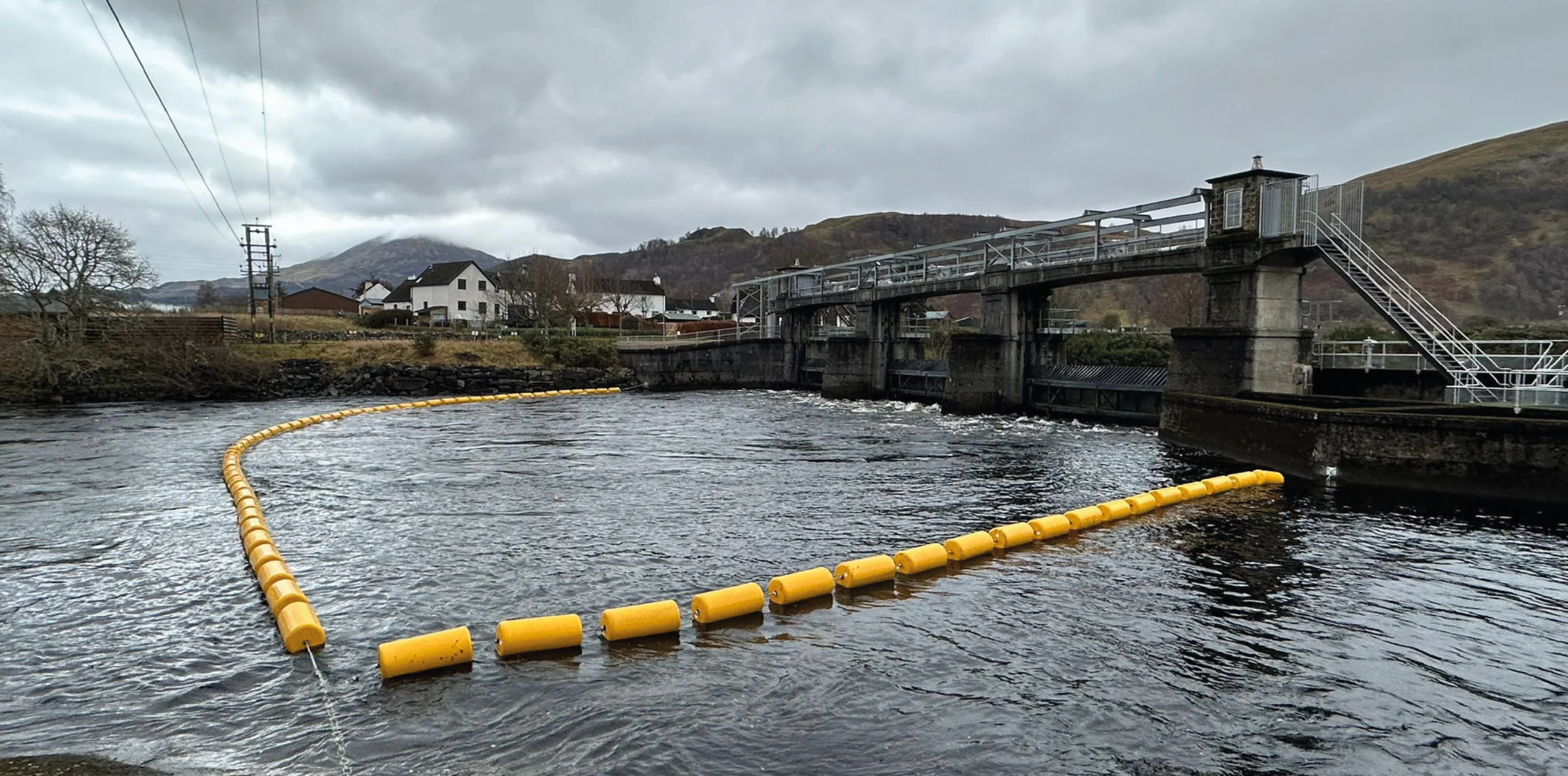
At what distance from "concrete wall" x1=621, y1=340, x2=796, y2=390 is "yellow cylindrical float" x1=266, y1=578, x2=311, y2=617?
47.5 meters

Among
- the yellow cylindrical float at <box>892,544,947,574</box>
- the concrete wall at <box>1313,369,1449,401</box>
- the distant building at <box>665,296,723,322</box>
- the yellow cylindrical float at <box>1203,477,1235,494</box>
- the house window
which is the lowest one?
the yellow cylindrical float at <box>892,544,947,574</box>

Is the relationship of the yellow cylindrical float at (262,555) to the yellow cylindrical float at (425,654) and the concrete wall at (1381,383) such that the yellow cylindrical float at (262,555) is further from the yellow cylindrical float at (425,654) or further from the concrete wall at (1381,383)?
the concrete wall at (1381,383)

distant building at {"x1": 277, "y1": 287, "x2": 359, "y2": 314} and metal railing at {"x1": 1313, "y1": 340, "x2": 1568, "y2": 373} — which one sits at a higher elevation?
distant building at {"x1": 277, "y1": 287, "x2": 359, "y2": 314}

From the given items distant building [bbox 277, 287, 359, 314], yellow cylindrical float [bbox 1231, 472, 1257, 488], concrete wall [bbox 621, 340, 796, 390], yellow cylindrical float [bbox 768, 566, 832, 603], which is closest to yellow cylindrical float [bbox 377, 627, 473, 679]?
yellow cylindrical float [bbox 768, 566, 832, 603]

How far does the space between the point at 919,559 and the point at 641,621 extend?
4.69 metres

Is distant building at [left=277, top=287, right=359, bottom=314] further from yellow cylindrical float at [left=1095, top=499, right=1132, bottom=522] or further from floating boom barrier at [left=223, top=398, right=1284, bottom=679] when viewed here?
yellow cylindrical float at [left=1095, top=499, right=1132, bottom=522]

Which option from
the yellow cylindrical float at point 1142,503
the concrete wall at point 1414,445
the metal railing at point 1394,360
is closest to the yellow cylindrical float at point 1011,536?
the yellow cylindrical float at point 1142,503

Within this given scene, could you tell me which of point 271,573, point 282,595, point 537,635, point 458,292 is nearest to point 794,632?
point 537,635

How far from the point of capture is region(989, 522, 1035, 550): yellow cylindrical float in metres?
14.5

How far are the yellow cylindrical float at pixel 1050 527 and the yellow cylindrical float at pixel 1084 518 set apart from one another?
0.14 meters

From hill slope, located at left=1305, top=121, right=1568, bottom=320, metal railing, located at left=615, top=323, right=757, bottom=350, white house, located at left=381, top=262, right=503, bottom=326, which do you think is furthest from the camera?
white house, located at left=381, top=262, right=503, bottom=326

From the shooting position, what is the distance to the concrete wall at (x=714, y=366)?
58.8 meters

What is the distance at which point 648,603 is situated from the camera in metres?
11.2

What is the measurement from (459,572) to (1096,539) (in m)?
10.4
